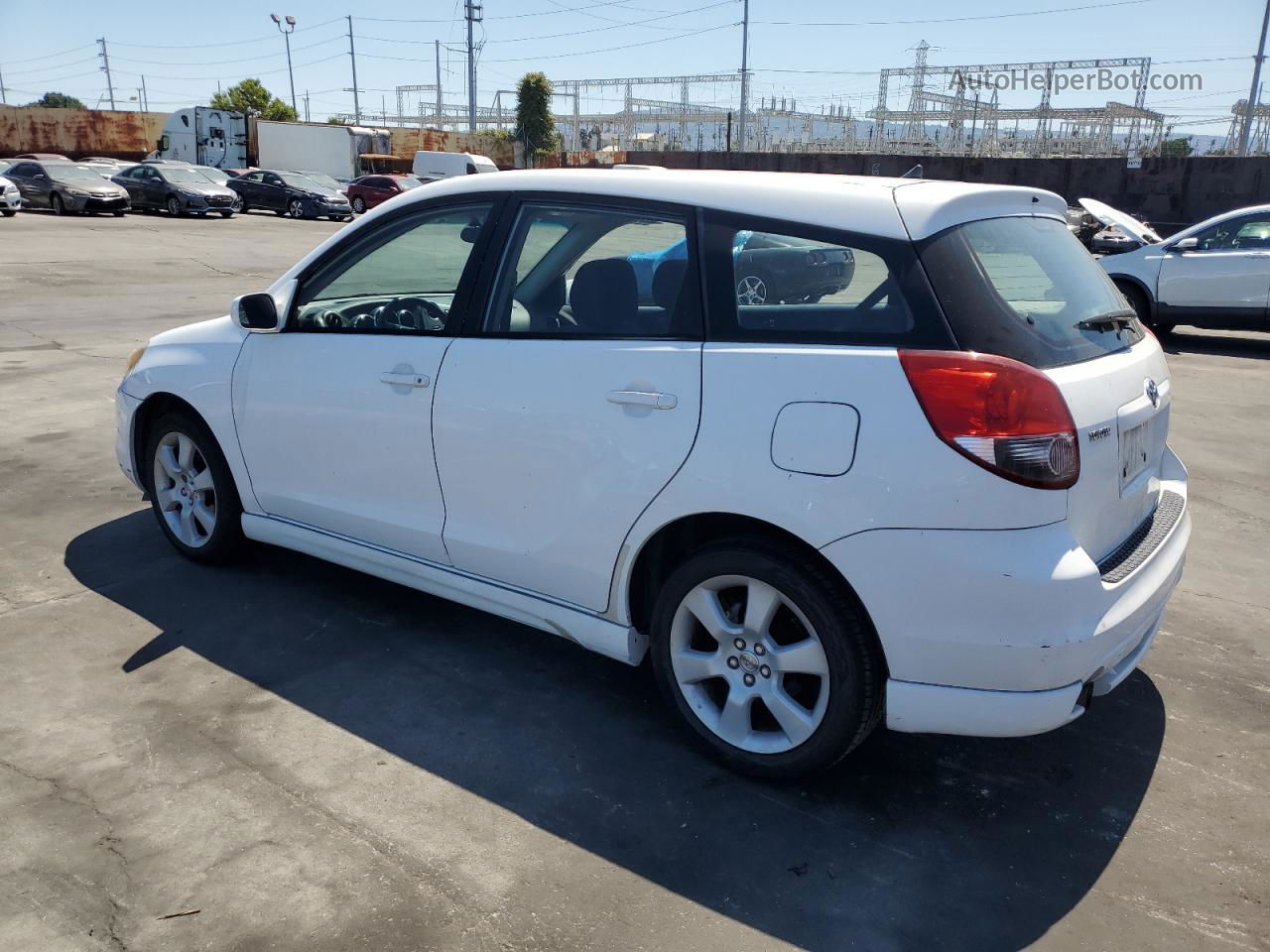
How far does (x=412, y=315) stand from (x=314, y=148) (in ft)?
153

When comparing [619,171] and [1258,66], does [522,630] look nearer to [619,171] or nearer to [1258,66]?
[619,171]

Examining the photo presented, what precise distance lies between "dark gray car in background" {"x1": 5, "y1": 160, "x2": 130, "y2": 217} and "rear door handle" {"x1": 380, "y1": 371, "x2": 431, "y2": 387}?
29660 millimetres

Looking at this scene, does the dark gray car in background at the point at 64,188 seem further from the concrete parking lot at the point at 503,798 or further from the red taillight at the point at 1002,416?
→ the red taillight at the point at 1002,416

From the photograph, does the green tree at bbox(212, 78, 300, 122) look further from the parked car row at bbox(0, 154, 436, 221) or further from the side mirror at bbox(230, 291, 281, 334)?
the side mirror at bbox(230, 291, 281, 334)

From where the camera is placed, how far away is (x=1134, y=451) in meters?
3.04

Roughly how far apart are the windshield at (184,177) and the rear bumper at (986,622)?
108ft

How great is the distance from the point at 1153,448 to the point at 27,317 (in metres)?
12.5

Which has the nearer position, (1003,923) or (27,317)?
(1003,923)

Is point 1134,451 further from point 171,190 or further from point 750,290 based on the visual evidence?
point 171,190

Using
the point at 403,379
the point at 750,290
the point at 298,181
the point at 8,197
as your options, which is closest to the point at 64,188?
the point at 8,197

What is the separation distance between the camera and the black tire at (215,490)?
447 centimetres

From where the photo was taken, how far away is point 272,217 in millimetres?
35688

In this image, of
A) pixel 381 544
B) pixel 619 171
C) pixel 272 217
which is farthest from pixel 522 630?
pixel 272 217

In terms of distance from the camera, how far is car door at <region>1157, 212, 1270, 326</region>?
1138cm
